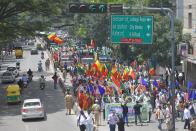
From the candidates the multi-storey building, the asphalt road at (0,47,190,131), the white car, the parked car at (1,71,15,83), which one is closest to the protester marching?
the asphalt road at (0,47,190,131)

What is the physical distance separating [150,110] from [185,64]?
17.4 meters

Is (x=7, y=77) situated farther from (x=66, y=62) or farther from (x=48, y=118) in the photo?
(x=48, y=118)

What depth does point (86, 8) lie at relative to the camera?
72.3ft

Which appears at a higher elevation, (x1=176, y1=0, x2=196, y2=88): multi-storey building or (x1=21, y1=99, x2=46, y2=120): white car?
(x1=176, y1=0, x2=196, y2=88): multi-storey building

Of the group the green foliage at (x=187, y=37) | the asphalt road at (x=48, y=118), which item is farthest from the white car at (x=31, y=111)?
the green foliage at (x=187, y=37)

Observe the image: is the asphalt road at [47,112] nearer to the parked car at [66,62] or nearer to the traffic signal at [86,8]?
the traffic signal at [86,8]

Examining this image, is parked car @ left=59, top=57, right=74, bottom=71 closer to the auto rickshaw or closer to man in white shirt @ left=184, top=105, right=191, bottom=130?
the auto rickshaw

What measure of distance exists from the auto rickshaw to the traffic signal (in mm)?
15859

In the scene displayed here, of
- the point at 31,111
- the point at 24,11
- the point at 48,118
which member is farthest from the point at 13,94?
the point at 24,11

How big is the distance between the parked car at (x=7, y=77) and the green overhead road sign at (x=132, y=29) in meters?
24.2

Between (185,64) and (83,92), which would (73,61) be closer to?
(185,64)

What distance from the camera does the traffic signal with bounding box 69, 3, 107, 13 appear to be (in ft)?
72.0

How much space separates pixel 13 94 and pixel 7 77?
13.3 m

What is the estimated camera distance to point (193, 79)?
4359 cm
